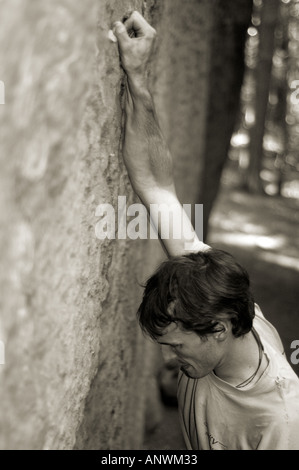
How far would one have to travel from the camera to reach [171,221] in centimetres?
209

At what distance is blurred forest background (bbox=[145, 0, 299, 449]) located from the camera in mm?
4910

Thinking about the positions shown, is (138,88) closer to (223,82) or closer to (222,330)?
(222,330)

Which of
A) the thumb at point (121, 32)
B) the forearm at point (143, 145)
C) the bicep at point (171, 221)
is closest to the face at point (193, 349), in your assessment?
the bicep at point (171, 221)

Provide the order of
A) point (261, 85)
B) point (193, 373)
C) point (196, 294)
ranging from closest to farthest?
1. point (196, 294)
2. point (193, 373)
3. point (261, 85)

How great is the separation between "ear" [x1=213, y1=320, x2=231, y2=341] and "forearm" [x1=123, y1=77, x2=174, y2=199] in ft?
1.61

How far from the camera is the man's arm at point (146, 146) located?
1.75 m

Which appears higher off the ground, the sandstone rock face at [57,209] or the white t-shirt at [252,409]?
Answer: the sandstone rock face at [57,209]

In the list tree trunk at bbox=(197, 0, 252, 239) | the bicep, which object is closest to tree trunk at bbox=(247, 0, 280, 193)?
tree trunk at bbox=(197, 0, 252, 239)

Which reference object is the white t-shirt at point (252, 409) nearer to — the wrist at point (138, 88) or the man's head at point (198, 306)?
the man's head at point (198, 306)

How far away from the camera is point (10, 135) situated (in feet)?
→ 3.26

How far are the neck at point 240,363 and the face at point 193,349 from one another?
2.0 inches

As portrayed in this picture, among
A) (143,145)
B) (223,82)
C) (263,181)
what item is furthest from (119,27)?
(263,181)

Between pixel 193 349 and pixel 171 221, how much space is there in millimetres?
440

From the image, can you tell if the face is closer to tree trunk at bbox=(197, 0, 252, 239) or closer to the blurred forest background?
the blurred forest background
